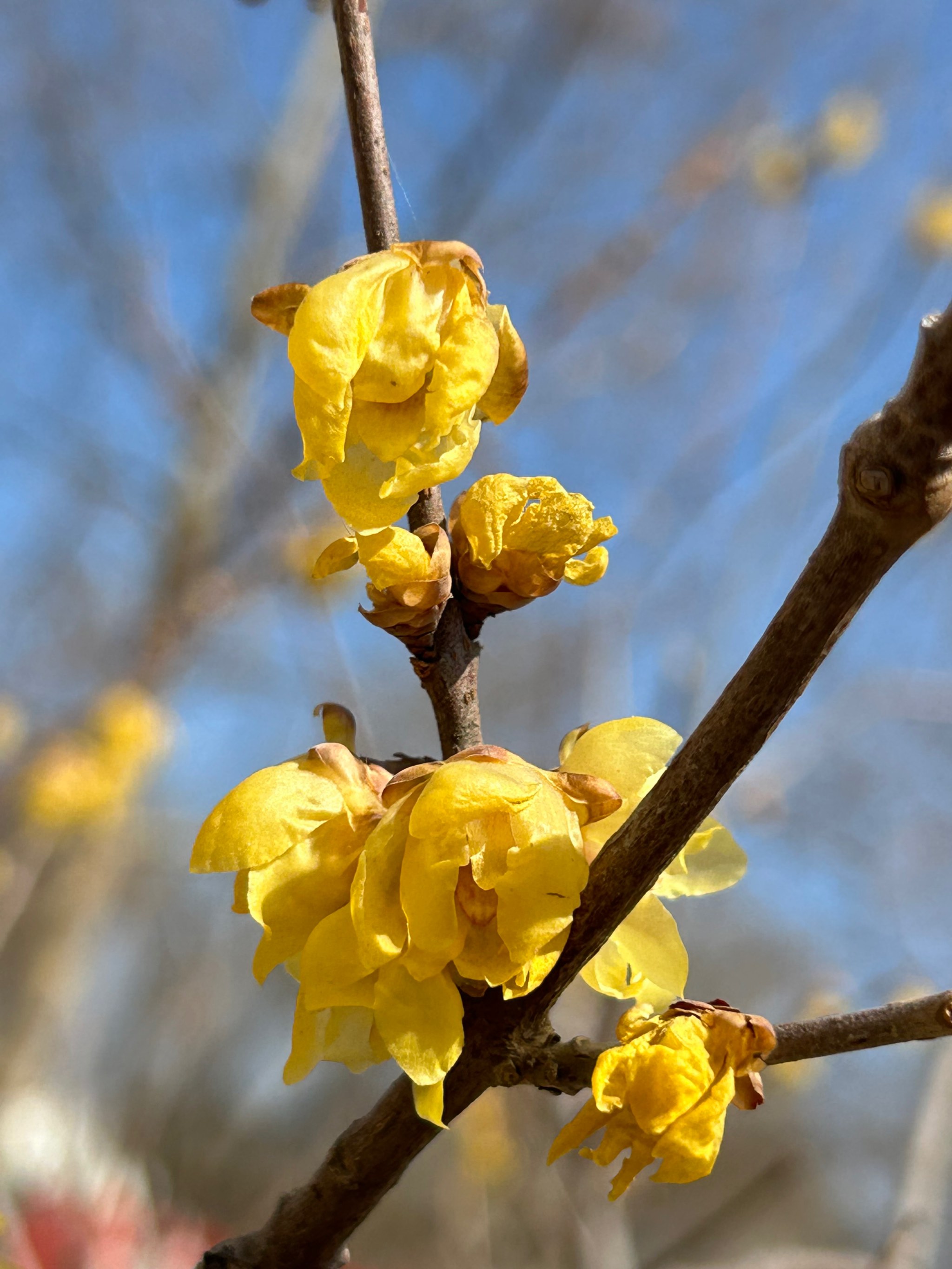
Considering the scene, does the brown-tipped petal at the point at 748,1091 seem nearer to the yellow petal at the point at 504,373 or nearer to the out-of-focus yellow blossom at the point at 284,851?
the out-of-focus yellow blossom at the point at 284,851

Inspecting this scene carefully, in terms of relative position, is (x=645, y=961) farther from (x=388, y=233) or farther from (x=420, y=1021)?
(x=388, y=233)

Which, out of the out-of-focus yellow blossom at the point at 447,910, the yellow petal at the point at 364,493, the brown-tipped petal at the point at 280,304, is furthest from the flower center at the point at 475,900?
the brown-tipped petal at the point at 280,304

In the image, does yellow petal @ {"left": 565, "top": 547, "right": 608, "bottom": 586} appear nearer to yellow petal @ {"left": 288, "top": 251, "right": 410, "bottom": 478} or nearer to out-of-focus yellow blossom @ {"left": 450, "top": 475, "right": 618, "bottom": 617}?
out-of-focus yellow blossom @ {"left": 450, "top": 475, "right": 618, "bottom": 617}

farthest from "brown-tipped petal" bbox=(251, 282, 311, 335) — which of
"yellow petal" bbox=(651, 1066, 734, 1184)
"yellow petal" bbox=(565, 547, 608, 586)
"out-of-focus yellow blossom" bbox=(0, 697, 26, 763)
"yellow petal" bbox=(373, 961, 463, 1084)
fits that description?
"out-of-focus yellow blossom" bbox=(0, 697, 26, 763)

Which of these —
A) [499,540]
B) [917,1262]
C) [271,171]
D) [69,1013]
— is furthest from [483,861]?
[271,171]

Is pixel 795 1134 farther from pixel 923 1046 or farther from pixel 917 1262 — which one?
pixel 917 1262

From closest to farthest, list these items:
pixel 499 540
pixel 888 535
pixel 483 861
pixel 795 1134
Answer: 1. pixel 888 535
2. pixel 483 861
3. pixel 499 540
4. pixel 795 1134
